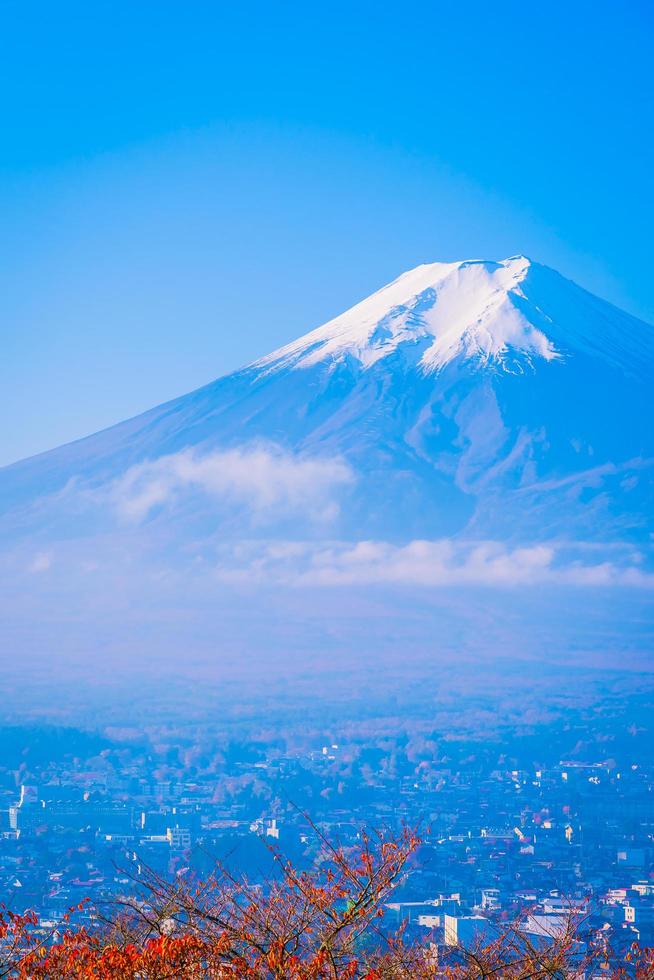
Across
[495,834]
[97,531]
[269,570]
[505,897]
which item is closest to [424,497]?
[269,570]

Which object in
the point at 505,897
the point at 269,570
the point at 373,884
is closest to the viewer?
the point at 373,884

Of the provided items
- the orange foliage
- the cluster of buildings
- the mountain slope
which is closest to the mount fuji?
the mountain slope

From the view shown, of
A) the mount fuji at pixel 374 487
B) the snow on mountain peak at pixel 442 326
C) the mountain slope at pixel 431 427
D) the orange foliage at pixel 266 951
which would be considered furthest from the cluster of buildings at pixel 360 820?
the snow on mountain peak at pixel 442 326

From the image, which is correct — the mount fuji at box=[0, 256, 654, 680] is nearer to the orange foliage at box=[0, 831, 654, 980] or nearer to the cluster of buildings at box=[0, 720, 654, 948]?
the cluster of buildings at box=[0, 720, 654, 948]

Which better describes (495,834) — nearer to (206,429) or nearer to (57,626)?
(57,626)

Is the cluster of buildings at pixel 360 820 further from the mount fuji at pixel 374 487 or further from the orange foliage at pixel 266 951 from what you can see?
the mount fuji at pixel 374 487

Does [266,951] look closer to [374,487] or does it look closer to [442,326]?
[374,487]
